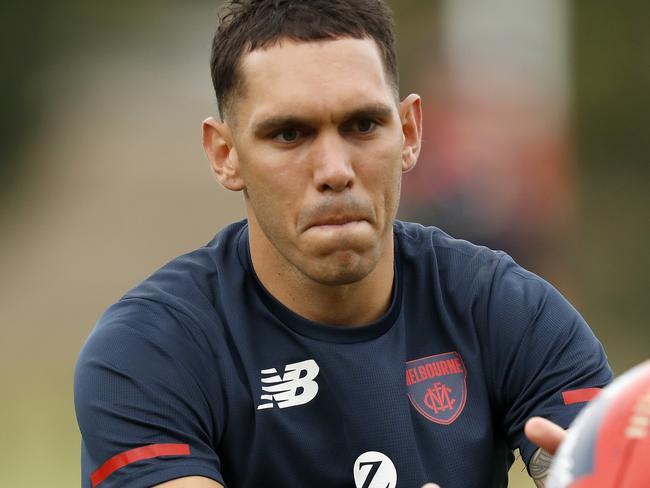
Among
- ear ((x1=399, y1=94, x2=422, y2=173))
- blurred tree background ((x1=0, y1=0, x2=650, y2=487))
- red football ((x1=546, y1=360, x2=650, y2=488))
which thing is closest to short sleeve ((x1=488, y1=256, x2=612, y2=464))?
Result: ear ((x1=399, y1=94, x2=422, y2=173))

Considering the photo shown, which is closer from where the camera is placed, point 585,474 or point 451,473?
point 585,474

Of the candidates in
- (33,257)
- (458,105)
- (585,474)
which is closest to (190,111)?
(33,257)

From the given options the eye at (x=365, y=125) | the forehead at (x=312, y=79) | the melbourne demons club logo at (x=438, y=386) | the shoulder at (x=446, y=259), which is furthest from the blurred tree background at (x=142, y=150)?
the eye at (x=365, y=125)

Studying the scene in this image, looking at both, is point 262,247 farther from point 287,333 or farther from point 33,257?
point 33,257

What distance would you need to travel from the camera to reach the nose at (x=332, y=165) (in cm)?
291

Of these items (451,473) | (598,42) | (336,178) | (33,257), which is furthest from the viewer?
(598,42)

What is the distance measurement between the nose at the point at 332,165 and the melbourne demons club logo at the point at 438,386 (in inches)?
22.8

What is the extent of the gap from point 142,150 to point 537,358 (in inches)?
536

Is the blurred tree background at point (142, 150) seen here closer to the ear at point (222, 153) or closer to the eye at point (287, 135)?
the ear at point (222, 153)

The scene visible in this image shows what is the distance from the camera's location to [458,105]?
1224 centimetres

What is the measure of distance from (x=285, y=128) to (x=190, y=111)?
1359 centimetres

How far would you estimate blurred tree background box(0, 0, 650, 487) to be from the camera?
1411 cm

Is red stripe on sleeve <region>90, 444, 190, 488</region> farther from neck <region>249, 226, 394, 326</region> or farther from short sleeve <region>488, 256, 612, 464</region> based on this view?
short sleeve <region>488, 256, 612, 464</region>

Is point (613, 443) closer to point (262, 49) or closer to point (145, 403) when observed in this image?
point (145, 403)
